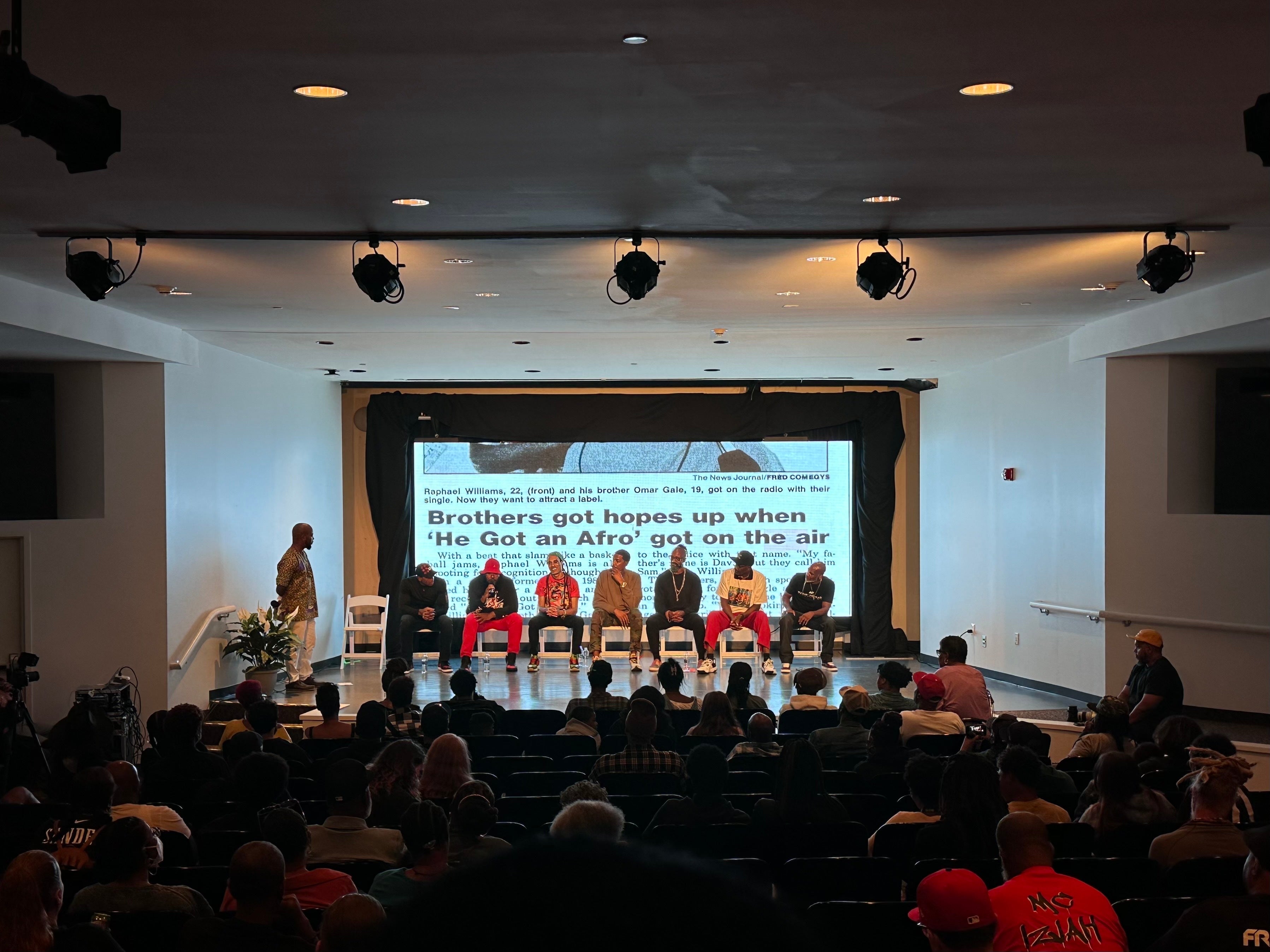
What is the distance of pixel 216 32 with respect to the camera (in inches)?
146

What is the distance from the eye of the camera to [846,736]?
6473mm

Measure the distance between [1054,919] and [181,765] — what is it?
4083mm

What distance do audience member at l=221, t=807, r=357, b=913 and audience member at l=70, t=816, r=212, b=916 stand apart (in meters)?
0.15

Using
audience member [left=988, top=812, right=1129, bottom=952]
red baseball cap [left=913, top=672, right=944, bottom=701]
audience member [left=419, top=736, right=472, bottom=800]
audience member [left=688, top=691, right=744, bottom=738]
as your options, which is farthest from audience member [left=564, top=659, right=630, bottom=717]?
audience member [left=988, top=812, right=1129, bottom=952]

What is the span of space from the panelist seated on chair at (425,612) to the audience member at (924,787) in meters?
9.64

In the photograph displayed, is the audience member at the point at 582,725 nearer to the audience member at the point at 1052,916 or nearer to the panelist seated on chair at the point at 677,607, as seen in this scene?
the audience member at the point at 1052,916

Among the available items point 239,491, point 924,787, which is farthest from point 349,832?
point 239,491

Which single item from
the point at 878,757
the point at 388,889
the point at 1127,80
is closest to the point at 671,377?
the point at 878,757

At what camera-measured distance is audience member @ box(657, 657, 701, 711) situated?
7.87m

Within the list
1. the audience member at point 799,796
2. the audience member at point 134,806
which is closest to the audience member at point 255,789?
the audience member at point 134,806

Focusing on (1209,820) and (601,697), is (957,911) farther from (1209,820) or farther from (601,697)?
(601,697)

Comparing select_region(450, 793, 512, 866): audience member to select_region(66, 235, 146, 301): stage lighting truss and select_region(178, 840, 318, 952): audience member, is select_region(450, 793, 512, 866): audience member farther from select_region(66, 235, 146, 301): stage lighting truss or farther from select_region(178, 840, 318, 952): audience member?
select_region(66, 235, 146, 301): stage lighting truss

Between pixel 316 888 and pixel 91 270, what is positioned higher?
pixel 91 270

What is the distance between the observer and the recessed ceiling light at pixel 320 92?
4250mm
